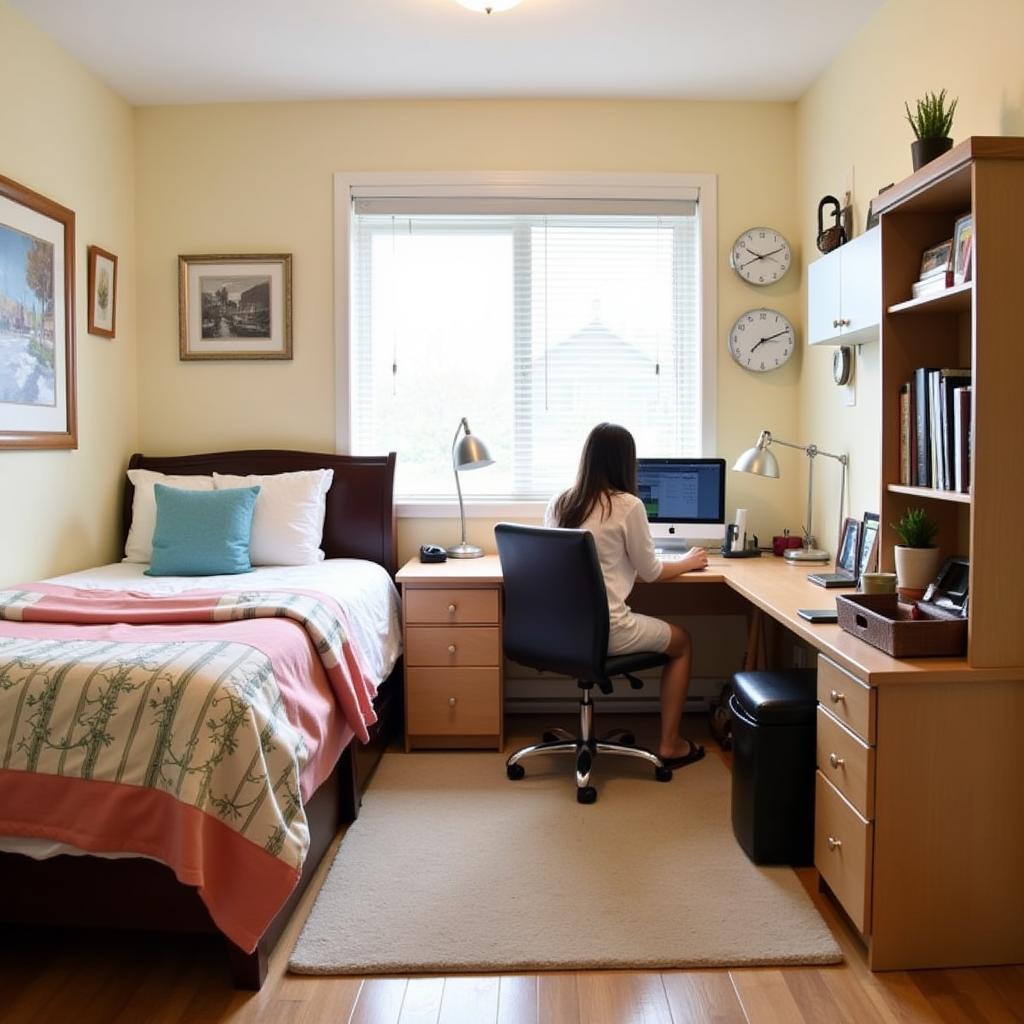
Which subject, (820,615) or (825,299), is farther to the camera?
(825,299)

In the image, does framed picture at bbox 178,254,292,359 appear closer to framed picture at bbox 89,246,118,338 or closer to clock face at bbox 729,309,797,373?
framed picture at bbox 89,246,118,338

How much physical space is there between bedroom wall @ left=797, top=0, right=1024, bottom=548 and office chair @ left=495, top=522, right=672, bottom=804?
91 cm

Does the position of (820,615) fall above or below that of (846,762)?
above

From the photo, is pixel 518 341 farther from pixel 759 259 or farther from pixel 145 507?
pixel 145 507

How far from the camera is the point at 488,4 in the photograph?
2.78 meters

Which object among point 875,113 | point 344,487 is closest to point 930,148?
point 875,113

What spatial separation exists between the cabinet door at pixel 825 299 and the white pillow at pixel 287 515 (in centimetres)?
198

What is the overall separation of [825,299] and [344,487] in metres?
2.01

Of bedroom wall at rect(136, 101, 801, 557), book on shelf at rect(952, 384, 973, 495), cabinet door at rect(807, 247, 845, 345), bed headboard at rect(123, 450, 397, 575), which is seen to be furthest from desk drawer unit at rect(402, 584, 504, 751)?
book on shelf at rect(952, 384, 973, 495)

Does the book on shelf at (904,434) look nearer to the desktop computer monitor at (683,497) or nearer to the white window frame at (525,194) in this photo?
the desktop computer monitor at (683,497)

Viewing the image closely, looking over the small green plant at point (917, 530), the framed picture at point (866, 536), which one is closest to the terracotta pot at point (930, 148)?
the small green plant at point (917, 530)

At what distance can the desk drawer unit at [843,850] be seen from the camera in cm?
191

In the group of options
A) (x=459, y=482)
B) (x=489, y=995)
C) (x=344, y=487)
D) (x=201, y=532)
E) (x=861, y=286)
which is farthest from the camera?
(x=459, y=482)

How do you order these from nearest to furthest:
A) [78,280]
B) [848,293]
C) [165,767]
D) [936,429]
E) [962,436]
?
1. [165,767]
2. [962,436]
3. [936,429]
4. [848,293]
5. [78,280]
